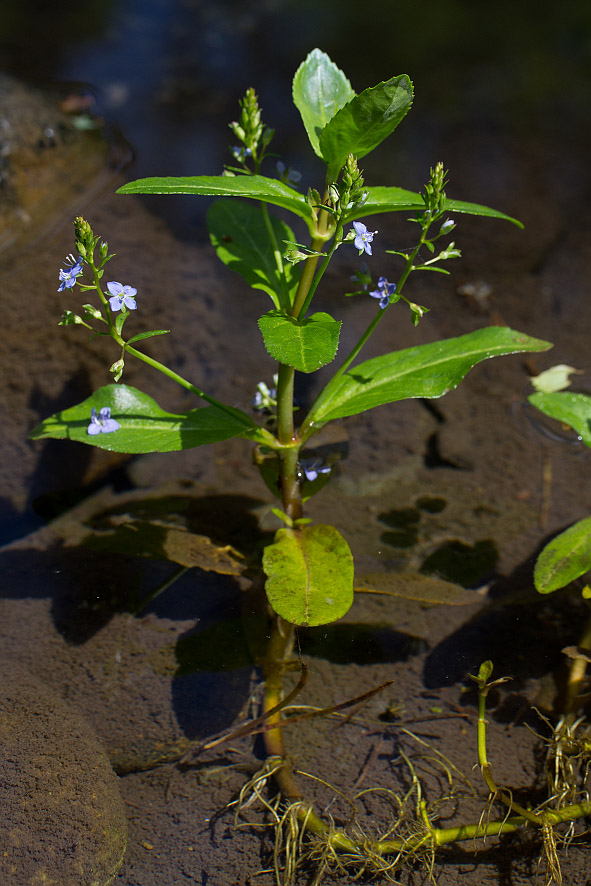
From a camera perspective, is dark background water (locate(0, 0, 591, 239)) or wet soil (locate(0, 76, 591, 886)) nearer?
wet soil (locate(0, 76, 591, 886))

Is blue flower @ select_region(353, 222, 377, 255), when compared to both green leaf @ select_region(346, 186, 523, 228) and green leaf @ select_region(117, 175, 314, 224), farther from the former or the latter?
green leaf @ select_region(117, 175, 314, 224)

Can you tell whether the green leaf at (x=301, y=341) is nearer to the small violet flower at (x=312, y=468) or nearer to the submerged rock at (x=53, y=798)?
the small violet flower at (x=312, y=468)

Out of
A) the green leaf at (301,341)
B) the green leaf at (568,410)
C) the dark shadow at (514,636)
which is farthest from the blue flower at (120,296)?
the dark shadow at (514,636)

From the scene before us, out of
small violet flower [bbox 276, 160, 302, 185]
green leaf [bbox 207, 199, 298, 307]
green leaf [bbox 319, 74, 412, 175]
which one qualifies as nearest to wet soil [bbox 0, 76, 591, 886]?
green leaf [bbox 207, 199, 298, 307]

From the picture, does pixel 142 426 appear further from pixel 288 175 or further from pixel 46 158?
pixel 46 158

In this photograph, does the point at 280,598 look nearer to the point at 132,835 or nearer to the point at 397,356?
the point at 132,835

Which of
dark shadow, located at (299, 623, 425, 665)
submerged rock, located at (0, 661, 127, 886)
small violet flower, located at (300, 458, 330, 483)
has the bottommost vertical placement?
dark shadow, located at (299, 623, 425, 665)
